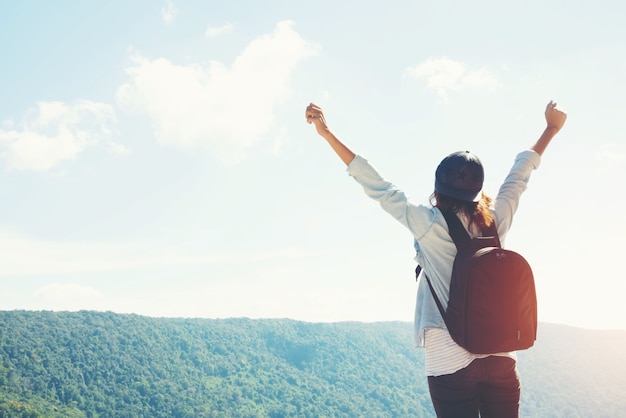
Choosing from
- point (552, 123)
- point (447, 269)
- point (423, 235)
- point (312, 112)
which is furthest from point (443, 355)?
point (552, 123)

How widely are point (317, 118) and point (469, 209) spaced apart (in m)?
0.75

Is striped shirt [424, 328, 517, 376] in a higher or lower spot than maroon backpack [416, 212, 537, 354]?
lower

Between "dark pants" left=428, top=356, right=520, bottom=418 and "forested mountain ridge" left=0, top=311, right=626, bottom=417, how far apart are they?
102 metres

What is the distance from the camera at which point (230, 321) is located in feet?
570

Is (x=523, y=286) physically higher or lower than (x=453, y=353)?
higher

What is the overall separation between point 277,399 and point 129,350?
38.0 metres

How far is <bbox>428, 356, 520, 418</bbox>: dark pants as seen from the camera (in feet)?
6.38

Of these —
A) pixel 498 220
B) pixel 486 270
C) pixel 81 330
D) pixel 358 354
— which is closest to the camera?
pixel 486 270

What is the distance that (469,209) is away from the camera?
2.10 metres

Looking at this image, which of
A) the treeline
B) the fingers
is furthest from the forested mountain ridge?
the fingers

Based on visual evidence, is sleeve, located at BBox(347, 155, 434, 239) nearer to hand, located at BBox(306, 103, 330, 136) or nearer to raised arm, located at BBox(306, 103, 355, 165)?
raised arm, located at BBox(306, 103, 355, 165)

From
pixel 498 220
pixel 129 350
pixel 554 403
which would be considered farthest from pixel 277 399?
pixel 498 220

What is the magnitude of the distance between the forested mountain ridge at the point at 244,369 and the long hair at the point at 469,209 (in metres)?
102

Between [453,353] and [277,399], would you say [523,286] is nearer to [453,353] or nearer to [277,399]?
[453,353]
